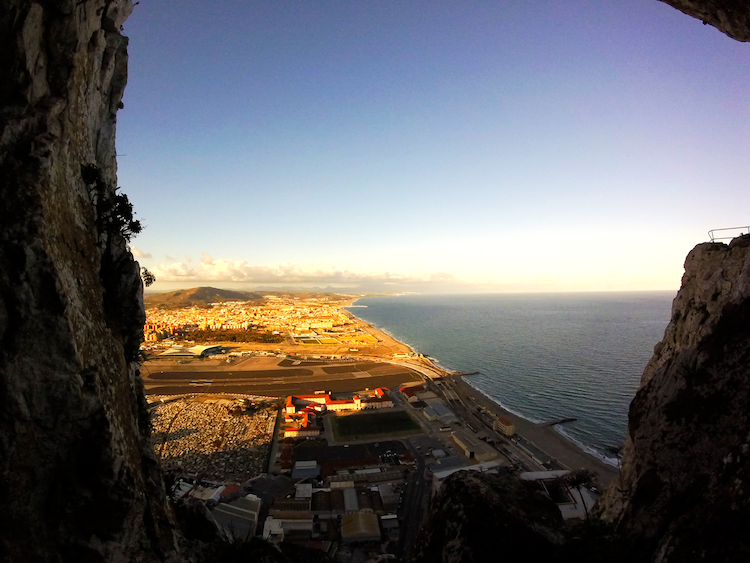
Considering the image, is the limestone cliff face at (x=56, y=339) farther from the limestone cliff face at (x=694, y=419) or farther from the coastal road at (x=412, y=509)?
the coastal road at (x=412, y=509)

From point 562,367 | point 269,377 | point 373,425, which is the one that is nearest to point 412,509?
point 373,425

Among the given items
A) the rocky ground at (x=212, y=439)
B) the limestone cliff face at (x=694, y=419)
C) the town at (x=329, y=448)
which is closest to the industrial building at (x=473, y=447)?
the town at (x=329, y=448)

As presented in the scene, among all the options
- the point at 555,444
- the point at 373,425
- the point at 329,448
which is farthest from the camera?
the point at 373,425

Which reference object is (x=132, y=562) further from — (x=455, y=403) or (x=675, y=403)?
(x=455, y=403)

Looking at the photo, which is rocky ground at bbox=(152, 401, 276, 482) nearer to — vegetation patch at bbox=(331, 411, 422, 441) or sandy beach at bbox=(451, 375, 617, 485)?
vegetation patch at bbox=(331, 411, 422, 441)

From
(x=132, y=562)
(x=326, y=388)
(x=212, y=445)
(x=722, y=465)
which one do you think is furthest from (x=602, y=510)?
(x=326, y=388)

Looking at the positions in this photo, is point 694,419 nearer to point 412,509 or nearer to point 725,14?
point 725,14
